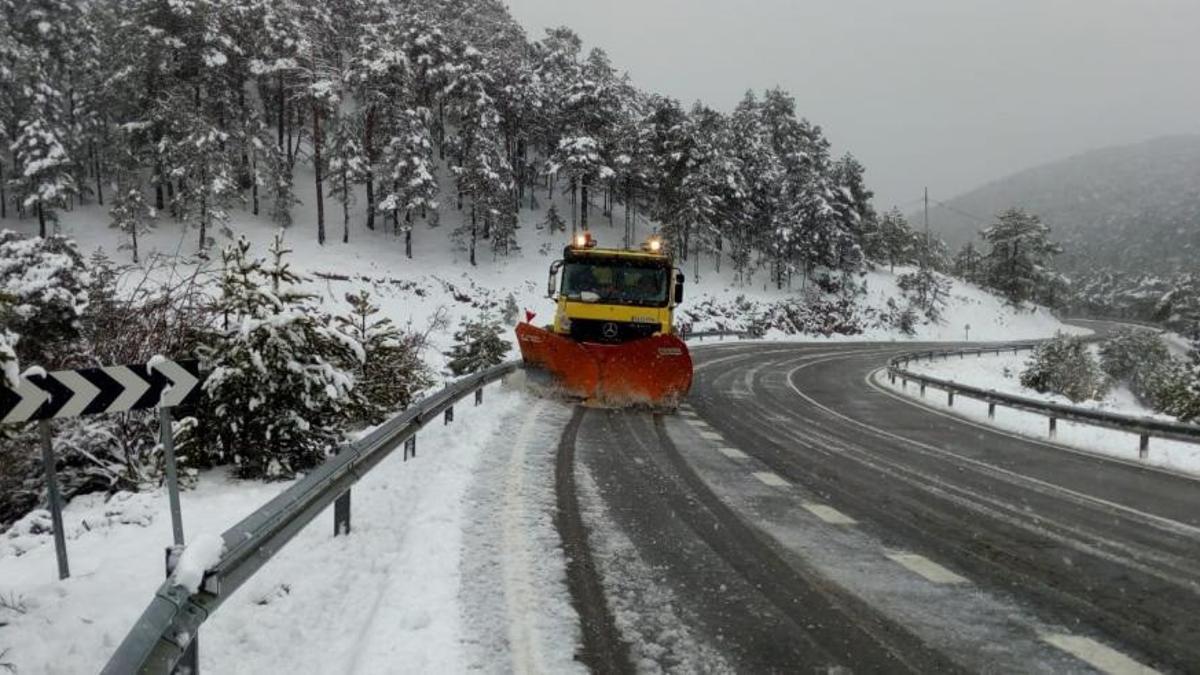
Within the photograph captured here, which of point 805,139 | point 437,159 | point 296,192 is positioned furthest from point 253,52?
point 805,139

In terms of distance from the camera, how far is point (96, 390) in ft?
15.4

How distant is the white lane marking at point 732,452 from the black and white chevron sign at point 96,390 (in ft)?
22.8

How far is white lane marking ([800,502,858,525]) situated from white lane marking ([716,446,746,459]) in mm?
2608

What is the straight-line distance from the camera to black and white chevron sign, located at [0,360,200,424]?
434 cm

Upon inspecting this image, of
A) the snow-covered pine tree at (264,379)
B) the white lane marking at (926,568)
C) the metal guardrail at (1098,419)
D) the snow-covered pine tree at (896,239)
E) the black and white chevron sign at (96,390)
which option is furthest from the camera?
the snow-covered pine tree at (896,239)

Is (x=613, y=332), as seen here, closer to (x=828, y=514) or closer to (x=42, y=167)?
(x=828, y=514)

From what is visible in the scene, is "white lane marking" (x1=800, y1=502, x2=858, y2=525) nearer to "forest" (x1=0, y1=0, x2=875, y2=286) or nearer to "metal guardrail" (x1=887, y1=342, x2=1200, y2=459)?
"metal guardrail" (x1=887, y1=342, x2=1200, y2=459)

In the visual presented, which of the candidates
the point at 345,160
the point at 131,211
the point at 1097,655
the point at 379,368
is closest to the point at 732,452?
the point at 379,368

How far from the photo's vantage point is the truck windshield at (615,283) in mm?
15336

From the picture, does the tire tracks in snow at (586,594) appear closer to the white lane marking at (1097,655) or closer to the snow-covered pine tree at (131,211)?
the white lane marking at (1097,655)

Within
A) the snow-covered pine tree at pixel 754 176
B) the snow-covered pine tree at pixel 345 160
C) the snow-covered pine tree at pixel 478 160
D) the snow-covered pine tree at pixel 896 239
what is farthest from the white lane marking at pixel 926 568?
the snow-covered pine tree at pixel 896 239

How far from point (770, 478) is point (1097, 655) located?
4717 millimetres

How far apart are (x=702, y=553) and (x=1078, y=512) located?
4.41 metres

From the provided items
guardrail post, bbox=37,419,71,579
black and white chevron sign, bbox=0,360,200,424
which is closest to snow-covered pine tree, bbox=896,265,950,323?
black and white chevron sign, bbox=0,360,200,424
